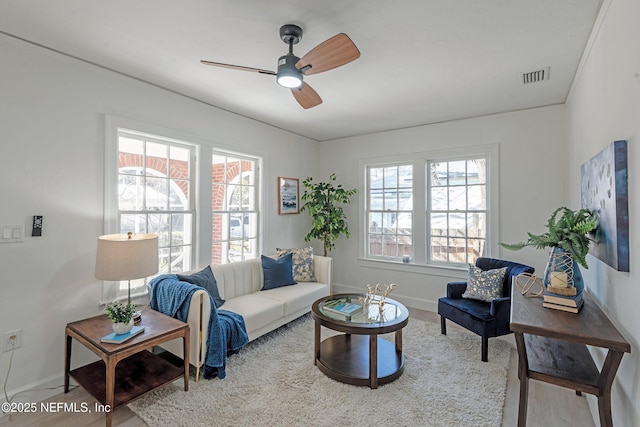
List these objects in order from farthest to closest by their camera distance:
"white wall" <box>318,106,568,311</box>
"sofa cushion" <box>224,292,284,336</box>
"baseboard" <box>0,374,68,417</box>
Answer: "white wall" <box>318,106,568,311</box>, "sofa cushion" <box>224,292,284,336</box>, "baseboard" <box>0,374,68,417</box>

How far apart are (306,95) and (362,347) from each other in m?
2.42

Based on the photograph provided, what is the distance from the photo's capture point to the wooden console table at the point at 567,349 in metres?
1.50

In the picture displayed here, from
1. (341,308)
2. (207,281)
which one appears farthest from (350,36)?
(207,281)

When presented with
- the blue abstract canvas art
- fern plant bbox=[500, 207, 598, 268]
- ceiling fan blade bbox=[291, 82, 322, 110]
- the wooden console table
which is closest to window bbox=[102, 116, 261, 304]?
ceiling fan blade bbox=[291, 82, 322, 110]

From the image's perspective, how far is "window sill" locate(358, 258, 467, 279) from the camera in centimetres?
409

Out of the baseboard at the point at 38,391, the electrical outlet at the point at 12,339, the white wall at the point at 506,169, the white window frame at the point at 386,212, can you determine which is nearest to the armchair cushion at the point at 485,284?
the white wall at the point at 506,169

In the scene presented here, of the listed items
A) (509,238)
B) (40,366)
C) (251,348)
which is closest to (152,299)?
(40,366)

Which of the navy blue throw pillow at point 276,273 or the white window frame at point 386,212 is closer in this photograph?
the navy blue throw pillow at point 276,273

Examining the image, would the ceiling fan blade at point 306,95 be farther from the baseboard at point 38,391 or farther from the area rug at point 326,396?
the baseboard at point 38,391

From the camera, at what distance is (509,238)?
12.5 feet

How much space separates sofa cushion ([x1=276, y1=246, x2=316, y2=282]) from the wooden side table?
6.01ft

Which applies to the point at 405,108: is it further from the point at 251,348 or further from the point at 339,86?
the point at 251,348

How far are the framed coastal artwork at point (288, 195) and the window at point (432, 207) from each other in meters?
1.11

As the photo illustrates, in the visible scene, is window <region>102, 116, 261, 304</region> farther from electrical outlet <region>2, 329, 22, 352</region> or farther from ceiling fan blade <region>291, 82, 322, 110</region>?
ceiling fan blade <region>291, 82, 322, 110</region>
